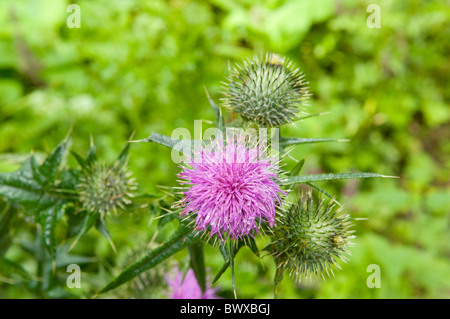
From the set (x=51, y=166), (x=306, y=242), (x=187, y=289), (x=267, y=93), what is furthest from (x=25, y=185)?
(x=306, y=242)

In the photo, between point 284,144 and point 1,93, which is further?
point 1,93

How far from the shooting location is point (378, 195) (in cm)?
439

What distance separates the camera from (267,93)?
2031 millimetres

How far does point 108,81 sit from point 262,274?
2727 mm

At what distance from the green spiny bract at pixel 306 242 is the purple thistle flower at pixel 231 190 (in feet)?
0.46

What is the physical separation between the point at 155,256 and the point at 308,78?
13.0 feet

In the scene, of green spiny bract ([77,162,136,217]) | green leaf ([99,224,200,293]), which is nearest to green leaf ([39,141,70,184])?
green spiny bract ([77,162,136,217])

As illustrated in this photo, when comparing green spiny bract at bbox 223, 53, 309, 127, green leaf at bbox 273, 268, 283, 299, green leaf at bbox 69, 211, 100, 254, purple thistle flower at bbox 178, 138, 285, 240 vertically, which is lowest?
green leaf at bbox 273, 268, 283, 299

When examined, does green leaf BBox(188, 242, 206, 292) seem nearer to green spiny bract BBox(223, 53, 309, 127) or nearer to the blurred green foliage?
green spiny bract BBox(223, 53, 309, 127)

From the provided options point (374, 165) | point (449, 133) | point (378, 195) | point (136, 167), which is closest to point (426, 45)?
point (449, 133)

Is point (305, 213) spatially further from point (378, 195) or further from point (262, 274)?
point (378, 195)

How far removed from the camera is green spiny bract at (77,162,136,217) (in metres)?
2.13

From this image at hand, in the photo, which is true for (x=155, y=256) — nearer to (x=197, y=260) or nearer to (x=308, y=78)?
(x=197, y=260)

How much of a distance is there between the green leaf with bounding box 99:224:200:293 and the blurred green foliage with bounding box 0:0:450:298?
1.75 metres
